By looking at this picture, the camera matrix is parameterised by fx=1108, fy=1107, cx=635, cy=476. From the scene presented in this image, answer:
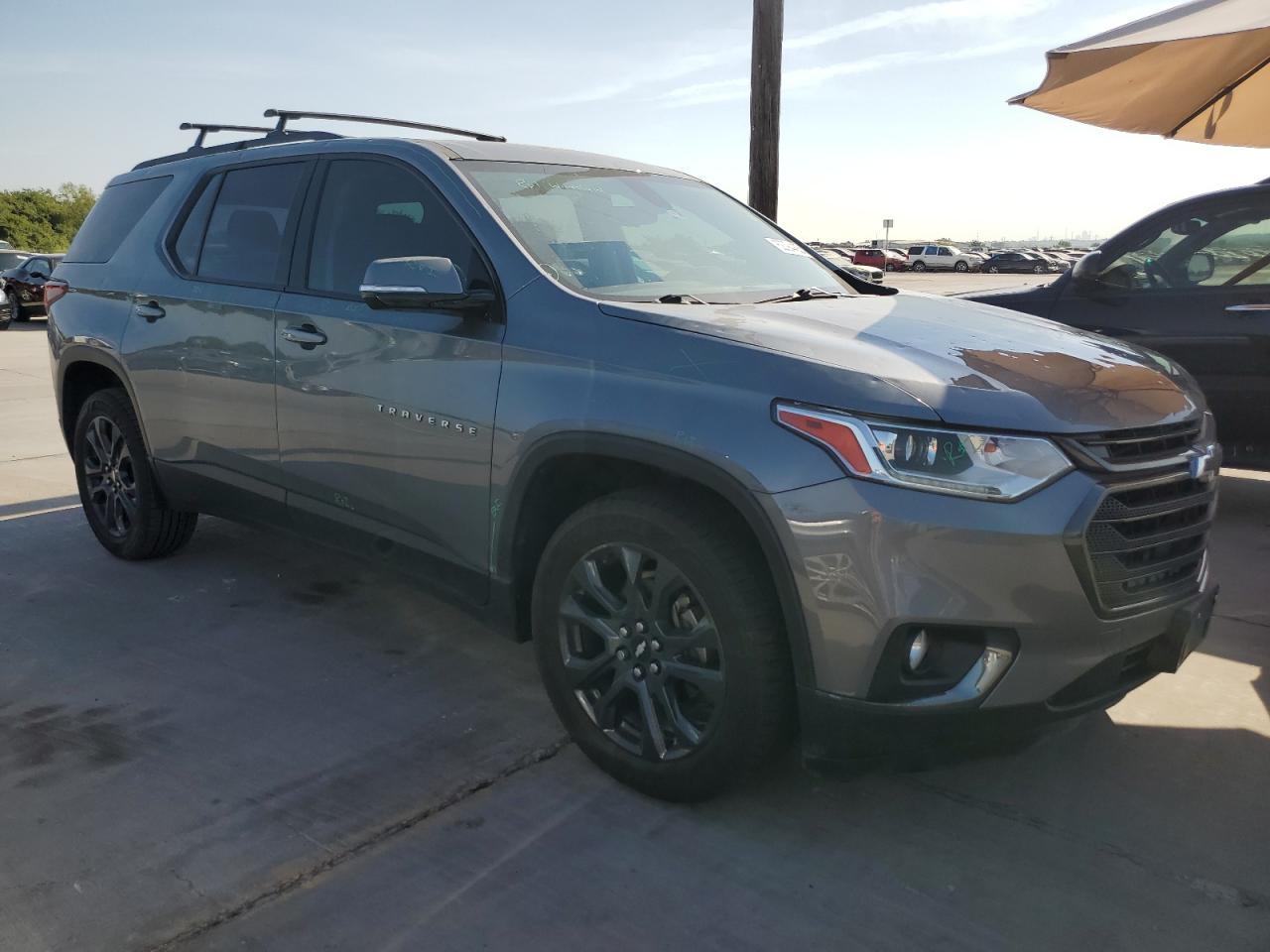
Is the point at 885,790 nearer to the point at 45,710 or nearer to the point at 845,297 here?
the point at 845,297

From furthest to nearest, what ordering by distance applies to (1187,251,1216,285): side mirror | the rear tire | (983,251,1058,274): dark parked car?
(983,251,1058,274): dark parked car < (1187,251,1216,285): side mirror < the rear tire

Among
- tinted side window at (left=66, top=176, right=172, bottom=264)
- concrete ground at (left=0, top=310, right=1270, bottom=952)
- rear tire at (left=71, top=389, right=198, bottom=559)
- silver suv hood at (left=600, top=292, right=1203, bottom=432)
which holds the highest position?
tinted side window at (left=66, top=176, right=172, bottom=264)

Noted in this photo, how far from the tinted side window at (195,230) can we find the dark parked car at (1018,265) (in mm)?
56620

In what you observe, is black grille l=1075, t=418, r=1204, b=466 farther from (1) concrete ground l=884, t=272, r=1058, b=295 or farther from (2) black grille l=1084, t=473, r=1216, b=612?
(1) concrete ground l=884, t=272, r=1058, b=295

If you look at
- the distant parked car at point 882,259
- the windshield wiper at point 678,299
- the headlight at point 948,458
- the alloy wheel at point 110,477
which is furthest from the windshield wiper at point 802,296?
the distant parked car at point 882,259

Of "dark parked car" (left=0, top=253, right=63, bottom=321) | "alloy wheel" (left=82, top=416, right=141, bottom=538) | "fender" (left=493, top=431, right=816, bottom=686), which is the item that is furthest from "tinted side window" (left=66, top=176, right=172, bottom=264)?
"dark parked car" (left=0, top=253, right=63, bottom=321)

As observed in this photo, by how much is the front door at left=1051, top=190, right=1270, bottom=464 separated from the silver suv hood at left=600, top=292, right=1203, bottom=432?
272cm

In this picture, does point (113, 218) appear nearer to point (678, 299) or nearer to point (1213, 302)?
point (678, 299)

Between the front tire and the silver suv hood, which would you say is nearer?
the silver suv hood

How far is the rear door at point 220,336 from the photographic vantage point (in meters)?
4.09

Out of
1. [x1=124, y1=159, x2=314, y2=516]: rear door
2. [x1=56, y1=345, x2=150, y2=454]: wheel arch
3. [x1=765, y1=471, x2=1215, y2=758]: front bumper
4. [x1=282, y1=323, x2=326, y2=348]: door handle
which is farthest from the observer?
[x1=56, y1=345, x2=150, y2=454]: wheel arch

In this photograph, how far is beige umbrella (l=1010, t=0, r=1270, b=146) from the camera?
171 inches

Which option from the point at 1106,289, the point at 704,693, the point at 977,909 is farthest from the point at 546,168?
the point at 1106,289

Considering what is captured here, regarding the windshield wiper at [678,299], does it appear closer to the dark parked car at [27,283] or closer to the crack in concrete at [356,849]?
the crack in concrete at [356,849]
